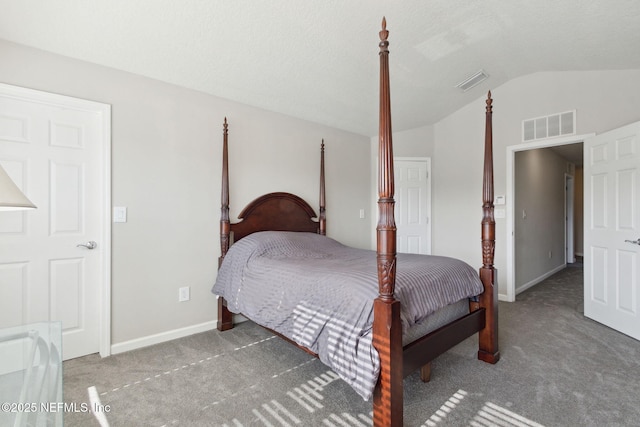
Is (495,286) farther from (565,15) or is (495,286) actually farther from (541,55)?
(541,55)

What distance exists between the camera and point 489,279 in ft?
7.40

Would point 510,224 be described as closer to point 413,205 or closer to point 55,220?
point 413,205

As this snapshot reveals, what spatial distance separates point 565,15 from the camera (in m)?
2.38

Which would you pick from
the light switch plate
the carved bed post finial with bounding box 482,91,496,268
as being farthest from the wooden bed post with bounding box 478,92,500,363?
the light switch plate

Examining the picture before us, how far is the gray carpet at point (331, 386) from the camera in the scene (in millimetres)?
1674

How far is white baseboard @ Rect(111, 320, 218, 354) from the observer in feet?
8.18

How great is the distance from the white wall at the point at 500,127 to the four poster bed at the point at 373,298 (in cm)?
189

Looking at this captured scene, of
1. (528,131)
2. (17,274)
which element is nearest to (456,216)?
(528,131)

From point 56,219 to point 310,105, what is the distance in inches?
98.6

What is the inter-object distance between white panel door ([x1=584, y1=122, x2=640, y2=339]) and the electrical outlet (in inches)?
158

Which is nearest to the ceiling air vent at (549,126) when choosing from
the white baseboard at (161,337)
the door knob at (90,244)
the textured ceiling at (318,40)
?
the textured ceiling at (318,40)

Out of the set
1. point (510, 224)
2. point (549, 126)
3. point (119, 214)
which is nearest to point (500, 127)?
point (549, 126)

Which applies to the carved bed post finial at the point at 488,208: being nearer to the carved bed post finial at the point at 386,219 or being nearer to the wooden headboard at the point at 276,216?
the carved bed post finial at the point at 386,219

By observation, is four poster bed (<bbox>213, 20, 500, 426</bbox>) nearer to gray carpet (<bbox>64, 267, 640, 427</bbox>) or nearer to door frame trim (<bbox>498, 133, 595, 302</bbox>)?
gray carpet (<bbox>64, 267, 640, 427</bbox>)
